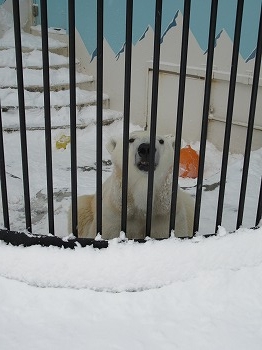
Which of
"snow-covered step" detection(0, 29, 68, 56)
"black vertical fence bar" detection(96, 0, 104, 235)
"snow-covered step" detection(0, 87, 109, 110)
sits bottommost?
"snow-covered step" detection(0, 87, 109, 110)

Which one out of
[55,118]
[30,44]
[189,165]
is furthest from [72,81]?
[30,44]

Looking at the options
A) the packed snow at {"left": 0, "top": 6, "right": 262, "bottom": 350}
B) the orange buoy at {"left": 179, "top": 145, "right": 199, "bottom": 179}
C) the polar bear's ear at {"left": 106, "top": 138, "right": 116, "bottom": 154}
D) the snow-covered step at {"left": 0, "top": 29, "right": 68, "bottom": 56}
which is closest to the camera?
the packed snow at {"left": 0, "top": 6, "right": 262, "bottom": 350}

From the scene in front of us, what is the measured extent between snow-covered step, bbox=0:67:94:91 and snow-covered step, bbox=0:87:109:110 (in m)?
0.08

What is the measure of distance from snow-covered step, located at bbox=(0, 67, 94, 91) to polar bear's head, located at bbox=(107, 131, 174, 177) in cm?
388

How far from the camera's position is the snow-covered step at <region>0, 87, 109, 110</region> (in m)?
5.86

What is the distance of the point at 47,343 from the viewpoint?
152 cm

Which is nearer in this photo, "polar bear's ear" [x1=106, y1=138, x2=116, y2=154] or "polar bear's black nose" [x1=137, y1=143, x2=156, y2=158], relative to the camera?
"polar bear's black nose" [x1=137, y1=143, x2=156, y2=158]

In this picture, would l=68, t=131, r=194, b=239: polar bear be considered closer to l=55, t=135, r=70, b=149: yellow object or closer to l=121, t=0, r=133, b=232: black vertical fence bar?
l=121, t=0, r=133, b=232: black vertical fence bar

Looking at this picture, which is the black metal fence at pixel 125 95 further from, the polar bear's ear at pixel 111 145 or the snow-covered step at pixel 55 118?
the snow-covered step at pixel 55 118

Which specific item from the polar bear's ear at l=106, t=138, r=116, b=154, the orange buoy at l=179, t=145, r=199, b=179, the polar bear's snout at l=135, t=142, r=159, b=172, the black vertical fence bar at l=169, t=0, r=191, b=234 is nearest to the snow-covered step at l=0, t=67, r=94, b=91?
the orange buoy at l=179, t=145, r=199, b=179

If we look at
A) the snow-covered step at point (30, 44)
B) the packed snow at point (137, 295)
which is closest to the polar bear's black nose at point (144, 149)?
the packed snow at point (137, 295)

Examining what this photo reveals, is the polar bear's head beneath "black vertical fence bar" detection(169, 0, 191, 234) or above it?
beneath

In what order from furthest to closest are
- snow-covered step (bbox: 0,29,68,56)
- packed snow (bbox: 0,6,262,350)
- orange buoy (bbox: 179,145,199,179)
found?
snow-covered step (bbox: 0,29,68,56) → orange buoy (bbox: 179,145,199,179) → packed snow (bbox: 0,6,262,350)

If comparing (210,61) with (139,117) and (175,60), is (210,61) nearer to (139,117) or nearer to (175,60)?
(175,60)
